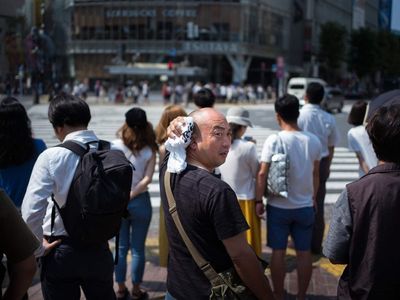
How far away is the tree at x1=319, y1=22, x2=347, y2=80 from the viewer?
66.5 m

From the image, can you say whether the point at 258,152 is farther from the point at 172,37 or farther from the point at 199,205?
the point at 172,37

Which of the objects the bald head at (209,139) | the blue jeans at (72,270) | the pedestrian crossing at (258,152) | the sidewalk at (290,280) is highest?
the bald head at (209,139)

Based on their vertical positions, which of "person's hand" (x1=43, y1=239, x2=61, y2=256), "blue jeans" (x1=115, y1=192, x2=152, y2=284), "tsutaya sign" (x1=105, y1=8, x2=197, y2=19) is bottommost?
"blue jeans" (x1=115, y1=192, x2=152, y2=284)

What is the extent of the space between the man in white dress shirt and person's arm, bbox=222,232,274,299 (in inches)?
40.8

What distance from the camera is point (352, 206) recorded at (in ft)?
8.06

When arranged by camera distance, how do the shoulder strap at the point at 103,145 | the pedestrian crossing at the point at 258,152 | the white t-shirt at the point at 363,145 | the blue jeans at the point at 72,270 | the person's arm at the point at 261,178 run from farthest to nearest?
the pedestrian crossing at the point at 258,152
the white t-shirt at the point at 363,145
the person's arm at the point at 261,178
the shoulder strap at the point at 103,145
the blue jeans at the point at 72,270

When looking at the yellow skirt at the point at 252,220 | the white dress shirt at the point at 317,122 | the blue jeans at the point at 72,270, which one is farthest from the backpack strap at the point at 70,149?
the white dress shirt at the point at 317,122

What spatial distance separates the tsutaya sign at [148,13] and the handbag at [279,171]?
59057 mm

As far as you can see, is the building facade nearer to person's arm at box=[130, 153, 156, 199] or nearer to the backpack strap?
person's arm at box=[130, 153, 156, 199]

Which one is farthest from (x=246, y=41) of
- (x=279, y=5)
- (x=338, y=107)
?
(x=338, y=107)

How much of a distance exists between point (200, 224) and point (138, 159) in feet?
7.78

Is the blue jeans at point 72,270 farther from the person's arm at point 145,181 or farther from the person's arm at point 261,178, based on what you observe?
the person's arm at point 261,178

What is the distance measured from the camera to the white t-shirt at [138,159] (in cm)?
479

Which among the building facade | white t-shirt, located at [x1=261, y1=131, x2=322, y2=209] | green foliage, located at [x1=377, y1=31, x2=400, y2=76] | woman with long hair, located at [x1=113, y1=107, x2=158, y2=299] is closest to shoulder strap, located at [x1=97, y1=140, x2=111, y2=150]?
woman with long hair, located at [x1=113, y1=107, x2=158, y2=299]
